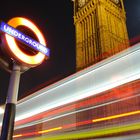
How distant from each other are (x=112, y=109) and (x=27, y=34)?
2.03 m

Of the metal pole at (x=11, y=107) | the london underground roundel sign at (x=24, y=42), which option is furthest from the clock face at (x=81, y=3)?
the metal pole at (x=11, y=107)

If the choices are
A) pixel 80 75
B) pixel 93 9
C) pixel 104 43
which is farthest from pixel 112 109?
pixel 93 9

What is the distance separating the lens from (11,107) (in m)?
3.09

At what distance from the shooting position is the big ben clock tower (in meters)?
34.6

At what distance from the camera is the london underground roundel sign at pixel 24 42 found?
337 centimetres

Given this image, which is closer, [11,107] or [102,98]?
[11,107]

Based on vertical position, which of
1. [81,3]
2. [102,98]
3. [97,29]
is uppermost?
[81,3]

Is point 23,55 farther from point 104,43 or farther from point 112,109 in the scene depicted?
point 104,43

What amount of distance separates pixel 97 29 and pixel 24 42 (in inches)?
1299

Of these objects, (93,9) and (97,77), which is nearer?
(97,77)

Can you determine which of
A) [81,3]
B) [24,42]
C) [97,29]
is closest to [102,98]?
[24,42]

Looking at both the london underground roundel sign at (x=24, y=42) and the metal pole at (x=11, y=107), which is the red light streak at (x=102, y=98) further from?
the metal pole at (x=11, y=107)

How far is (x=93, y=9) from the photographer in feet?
122

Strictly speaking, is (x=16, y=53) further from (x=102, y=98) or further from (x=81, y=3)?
(x=81, y=3)
